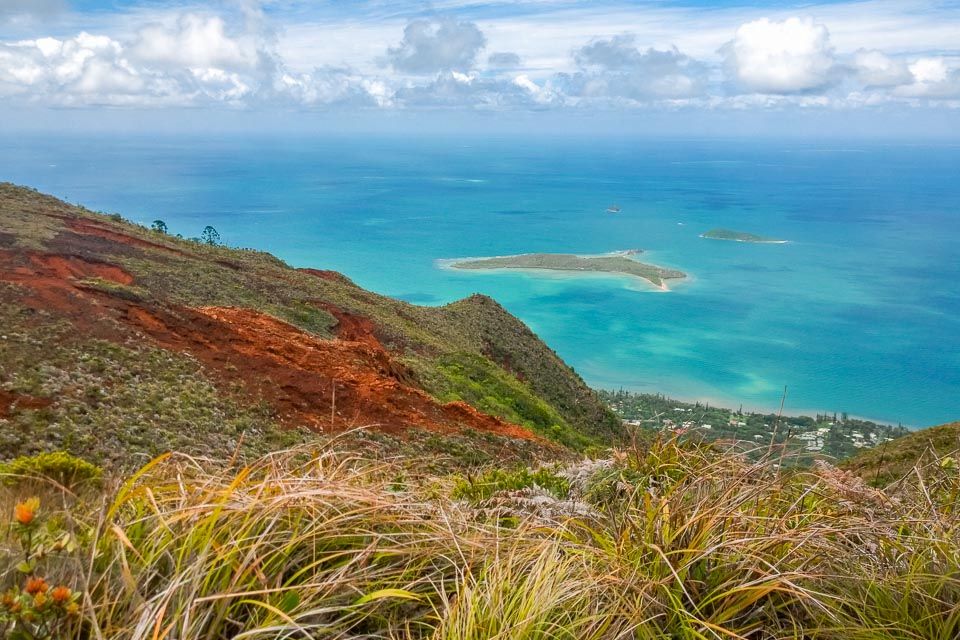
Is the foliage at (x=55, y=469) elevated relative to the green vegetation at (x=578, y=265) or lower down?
lower down

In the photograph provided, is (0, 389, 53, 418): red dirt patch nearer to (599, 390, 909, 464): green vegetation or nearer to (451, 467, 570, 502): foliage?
(451, 467, 570, 502): foliage

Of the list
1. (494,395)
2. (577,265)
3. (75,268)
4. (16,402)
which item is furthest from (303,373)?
(577,265)

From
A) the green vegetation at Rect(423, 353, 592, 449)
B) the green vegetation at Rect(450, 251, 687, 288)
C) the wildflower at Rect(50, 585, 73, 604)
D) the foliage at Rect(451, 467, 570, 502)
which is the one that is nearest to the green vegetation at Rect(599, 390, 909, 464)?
the green vegetation at Rect(423, 353, 592, 449)

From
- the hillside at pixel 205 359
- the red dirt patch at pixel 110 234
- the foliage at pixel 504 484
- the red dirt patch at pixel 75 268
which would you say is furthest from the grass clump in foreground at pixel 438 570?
the red dirt patch at pixel 110 234

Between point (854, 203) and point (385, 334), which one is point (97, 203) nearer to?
point (385, 334)

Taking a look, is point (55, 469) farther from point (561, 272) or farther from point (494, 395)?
point (561, 272)

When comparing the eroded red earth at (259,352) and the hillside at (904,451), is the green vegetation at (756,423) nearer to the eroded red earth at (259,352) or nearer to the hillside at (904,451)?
the hillside at (904,451)

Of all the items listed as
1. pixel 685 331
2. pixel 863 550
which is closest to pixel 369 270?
pixel 685 331
